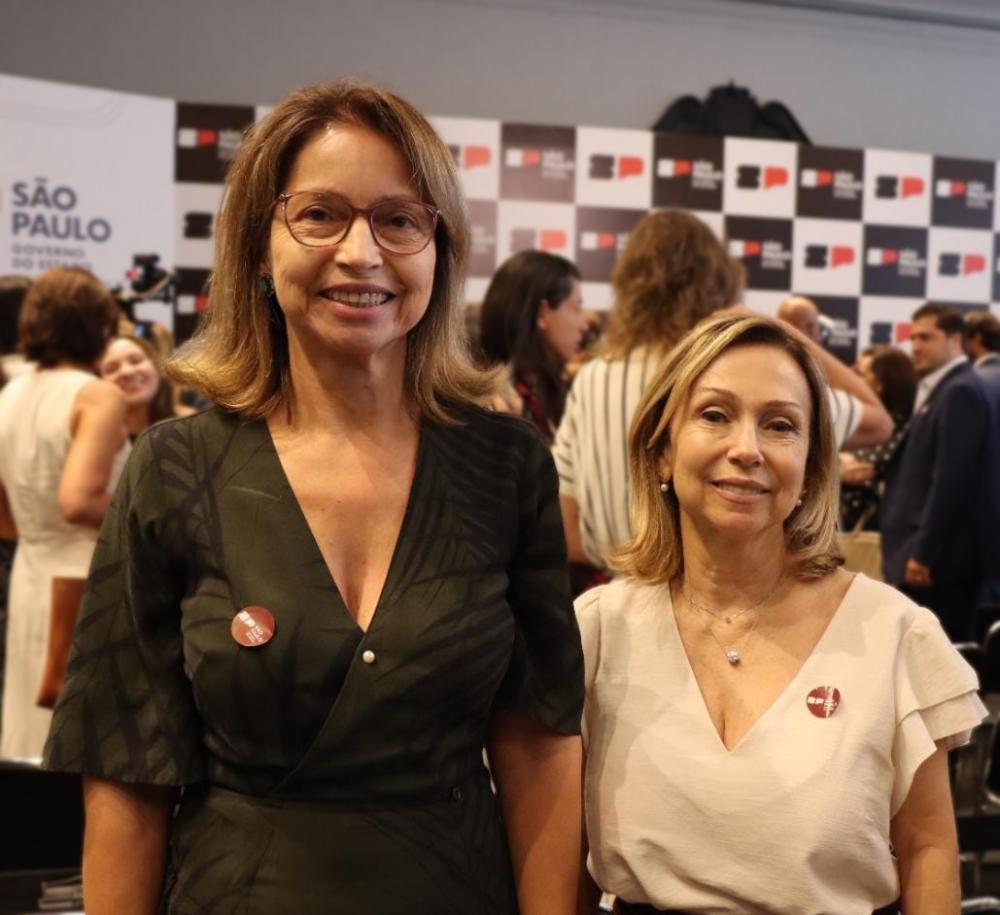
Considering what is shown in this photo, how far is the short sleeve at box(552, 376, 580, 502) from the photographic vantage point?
2969 millimetres

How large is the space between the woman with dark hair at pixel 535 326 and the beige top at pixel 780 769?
76.2 inches

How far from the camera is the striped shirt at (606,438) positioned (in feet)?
9.34

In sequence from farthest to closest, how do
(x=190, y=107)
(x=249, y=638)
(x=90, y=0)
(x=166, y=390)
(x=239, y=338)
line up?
1. (x=90, y=0)
2. (x=190, y=107)
3. (x=166, y=390)
4. (x=239, y=338)
5. (x=249, y=638)

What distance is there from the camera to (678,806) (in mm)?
1550

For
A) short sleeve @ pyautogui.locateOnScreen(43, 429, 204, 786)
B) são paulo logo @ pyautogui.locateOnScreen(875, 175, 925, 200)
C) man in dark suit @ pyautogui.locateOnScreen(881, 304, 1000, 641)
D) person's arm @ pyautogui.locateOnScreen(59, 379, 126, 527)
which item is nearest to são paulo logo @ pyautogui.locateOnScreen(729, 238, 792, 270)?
são paulo logo @ pyautogui.locateOnScreen(875, 175, 925, 200)

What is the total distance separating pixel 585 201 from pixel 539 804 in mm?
5743

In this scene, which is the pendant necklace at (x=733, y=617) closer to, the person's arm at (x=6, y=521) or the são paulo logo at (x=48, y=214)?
the person's arm at (x=6, y=521)

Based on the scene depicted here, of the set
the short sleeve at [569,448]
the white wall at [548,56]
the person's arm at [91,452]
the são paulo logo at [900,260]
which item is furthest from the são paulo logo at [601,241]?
the short sleeve at [569,448]

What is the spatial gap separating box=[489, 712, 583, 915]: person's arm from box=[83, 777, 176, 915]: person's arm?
1.24 feet

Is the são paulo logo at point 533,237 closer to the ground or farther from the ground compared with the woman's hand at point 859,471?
farther from the ground

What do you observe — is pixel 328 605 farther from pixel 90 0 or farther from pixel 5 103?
pixel 90 0

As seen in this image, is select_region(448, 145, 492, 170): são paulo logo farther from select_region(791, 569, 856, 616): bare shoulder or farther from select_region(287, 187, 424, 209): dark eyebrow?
select_region(287, 187, 424, 209): dark eyebrow

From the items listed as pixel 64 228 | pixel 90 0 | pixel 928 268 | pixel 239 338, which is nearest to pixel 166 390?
pixel 64 228

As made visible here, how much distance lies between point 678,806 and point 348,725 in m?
0.44
